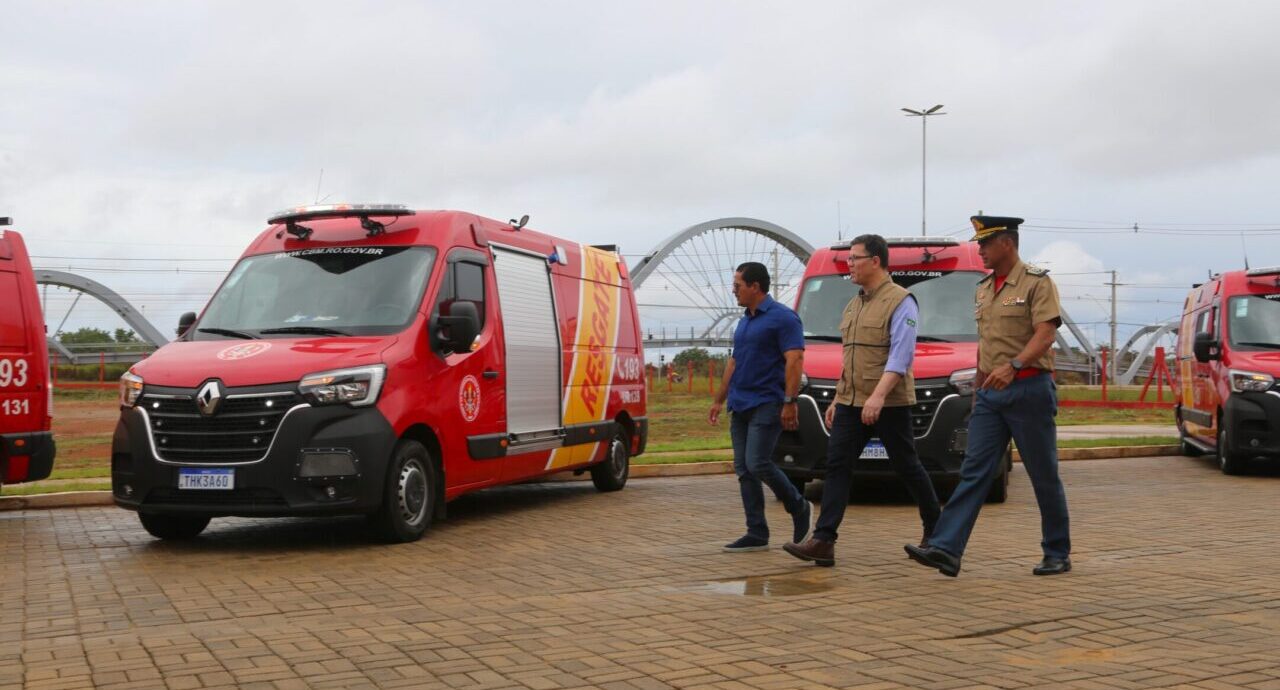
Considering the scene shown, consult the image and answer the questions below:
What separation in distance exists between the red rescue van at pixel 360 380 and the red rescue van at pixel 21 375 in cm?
137

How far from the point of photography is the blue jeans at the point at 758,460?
8.54 meters

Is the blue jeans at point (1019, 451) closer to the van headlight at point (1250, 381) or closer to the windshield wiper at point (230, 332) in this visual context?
the windshield wiper at point (230, 332)

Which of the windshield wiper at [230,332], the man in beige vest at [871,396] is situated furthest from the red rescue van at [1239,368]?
the windshield wiper at [230,332]

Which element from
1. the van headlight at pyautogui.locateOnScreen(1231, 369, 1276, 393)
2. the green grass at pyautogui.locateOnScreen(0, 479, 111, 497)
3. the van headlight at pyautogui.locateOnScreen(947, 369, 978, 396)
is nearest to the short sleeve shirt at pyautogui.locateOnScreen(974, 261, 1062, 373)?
the van headlight at pyautogui.locateOnScreen(947, 369, 978, 396)

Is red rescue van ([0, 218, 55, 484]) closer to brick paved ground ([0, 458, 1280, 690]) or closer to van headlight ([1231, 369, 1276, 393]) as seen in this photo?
brick paved ground ([0, 458, 1280, 690])

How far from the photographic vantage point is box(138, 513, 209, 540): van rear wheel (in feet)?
31.1

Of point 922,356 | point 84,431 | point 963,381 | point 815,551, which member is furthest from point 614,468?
point 84,431

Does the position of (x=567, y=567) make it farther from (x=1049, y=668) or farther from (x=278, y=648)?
(x=1049, y=668)

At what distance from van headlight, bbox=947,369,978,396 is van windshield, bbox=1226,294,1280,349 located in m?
5.06

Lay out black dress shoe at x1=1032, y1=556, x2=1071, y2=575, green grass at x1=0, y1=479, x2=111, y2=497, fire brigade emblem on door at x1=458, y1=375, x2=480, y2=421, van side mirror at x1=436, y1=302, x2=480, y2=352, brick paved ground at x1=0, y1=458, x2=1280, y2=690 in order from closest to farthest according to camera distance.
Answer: brick paved ground at x1=0, y1=458, x2=1280, y2=690, black dress shoe at x1=1032, y1=556, x2=1071, y2=575, van side mirror at x1=436, y1=302, x2=480, y2=352, fire brigade emblem on door at x1=458, y1=375, x2=480, y2=421, green grass at x1=0, y1=479, x2=111, y2=497

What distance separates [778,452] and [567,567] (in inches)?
152

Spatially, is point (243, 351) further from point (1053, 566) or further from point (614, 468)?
point (1053, 566)

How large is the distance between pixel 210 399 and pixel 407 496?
143 cm

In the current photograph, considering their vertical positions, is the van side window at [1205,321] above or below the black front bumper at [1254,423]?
above
